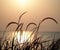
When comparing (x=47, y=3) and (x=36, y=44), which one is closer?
(x=36, y=44)

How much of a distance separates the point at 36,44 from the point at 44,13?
25 cm

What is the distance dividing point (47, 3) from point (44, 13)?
8 cm

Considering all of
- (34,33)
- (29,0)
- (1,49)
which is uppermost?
(29,0)

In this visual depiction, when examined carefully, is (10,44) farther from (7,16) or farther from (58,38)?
(58,38)

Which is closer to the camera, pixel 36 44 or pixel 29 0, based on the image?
pixel 36 44

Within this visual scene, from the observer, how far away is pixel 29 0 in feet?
3.86

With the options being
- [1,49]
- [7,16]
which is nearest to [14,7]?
[7,16]

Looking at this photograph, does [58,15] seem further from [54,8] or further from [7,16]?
[7,16]

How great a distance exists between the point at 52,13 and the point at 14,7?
0.95 ft

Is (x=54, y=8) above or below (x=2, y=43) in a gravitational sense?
above

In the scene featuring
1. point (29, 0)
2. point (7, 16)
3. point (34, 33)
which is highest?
point (29, 0)

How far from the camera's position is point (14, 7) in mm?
1181

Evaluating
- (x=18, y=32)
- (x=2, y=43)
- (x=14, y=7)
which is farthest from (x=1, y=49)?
(x=14, y=7)

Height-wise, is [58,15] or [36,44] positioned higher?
[58,15]
